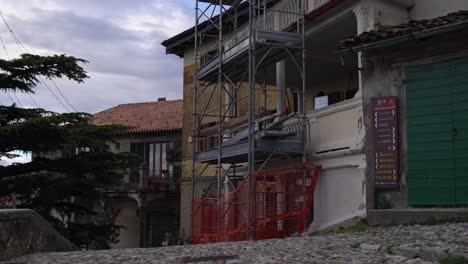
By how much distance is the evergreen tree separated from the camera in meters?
22.0

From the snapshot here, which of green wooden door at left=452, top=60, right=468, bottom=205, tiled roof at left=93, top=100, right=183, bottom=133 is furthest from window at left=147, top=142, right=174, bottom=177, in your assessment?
green wooden door at left=452, top=60, right=468, bottom=205

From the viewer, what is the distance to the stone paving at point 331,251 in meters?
7.89

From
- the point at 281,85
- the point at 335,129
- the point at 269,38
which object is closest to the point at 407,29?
the point at 335,129

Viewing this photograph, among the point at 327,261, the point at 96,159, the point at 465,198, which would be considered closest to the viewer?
the point at 327,261

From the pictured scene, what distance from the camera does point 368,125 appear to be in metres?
12.4

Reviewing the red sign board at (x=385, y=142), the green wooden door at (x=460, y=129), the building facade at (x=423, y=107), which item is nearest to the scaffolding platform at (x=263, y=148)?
the building facade at (x=423, y=107)

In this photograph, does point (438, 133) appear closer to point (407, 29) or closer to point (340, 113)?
point (407, 29)

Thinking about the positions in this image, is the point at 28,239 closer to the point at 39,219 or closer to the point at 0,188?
the point at 39,219

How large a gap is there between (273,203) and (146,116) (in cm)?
2553

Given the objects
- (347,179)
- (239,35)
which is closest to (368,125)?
(347,179)

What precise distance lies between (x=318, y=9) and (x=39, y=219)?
27.2 feet

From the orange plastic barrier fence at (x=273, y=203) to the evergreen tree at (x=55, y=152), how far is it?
883 cm

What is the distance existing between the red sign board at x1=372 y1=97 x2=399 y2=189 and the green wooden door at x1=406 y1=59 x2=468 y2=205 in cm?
29

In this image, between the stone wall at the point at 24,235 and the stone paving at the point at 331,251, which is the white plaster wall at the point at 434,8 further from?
the stone wall at the point at 24,235
